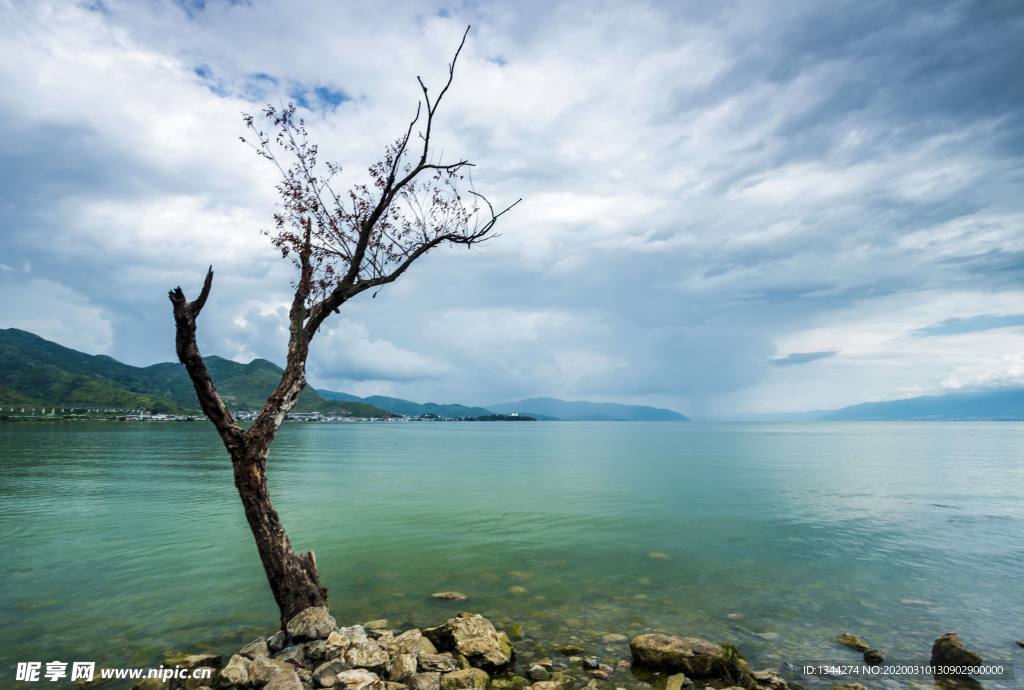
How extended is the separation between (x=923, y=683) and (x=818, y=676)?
2.60 m

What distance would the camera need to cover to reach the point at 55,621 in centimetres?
1803

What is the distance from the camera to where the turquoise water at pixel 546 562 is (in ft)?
57.2

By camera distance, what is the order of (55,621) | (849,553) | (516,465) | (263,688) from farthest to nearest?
(516,465) → (849,553) → (55,621) → (263,688)

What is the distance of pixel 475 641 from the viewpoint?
46.8 feet

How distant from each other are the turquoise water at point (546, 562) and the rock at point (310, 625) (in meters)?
3.08

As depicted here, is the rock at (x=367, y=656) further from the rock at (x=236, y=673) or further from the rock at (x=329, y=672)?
the rock at (x=236, y=673)

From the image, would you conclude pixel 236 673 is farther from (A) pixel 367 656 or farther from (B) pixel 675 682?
(B) pixel 675 682

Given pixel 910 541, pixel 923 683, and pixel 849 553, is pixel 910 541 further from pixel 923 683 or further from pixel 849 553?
pixel 923 683

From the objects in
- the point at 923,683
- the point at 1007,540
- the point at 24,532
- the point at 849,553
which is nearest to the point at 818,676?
the point at 923,683

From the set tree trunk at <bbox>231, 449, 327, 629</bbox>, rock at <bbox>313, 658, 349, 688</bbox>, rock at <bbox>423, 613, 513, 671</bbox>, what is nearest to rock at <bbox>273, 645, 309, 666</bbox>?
rock at <bbox>313, 658, 349, 688</bbox>

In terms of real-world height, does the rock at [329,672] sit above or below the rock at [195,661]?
above

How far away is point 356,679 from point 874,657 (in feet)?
47.2

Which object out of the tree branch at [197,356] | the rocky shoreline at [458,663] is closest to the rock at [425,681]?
the rocky shoreline at [458,663]

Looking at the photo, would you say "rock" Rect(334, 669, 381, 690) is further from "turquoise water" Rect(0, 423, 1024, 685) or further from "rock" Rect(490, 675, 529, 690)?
"turquoise water" Rect(0, 423, 1024, 685)
